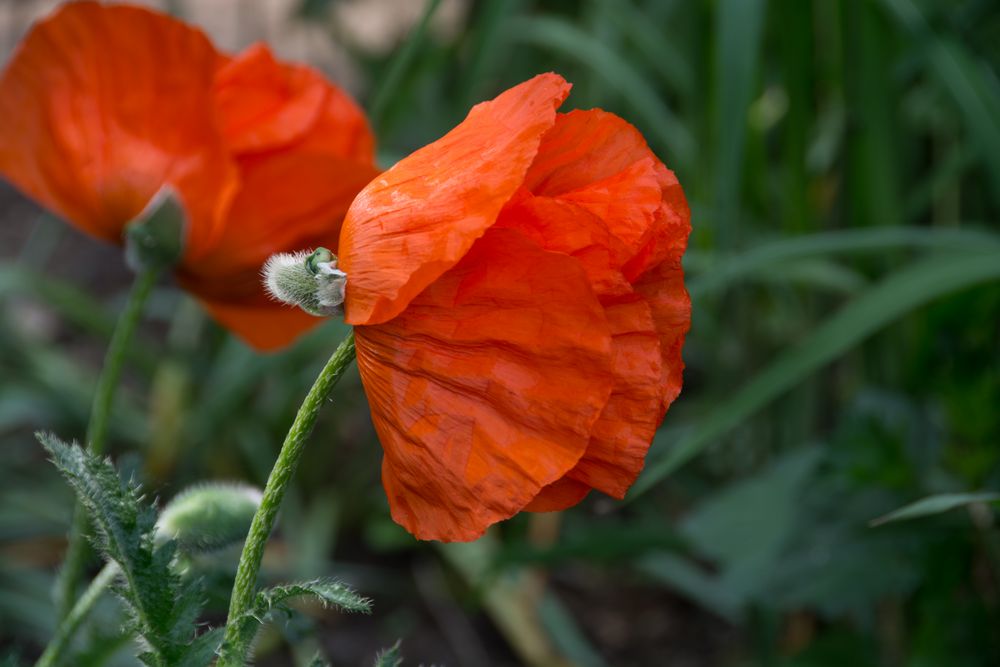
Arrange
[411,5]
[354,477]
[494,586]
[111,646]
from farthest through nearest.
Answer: [411,5], [354,477], [494,586], [111,646]

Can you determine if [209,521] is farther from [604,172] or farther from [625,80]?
[625,80]

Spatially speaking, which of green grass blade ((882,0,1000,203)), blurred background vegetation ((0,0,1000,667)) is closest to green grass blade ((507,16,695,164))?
blurred background vegetation ((0,0,1000,667))

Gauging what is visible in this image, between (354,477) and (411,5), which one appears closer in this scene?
(354,477)

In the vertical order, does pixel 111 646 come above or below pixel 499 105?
below

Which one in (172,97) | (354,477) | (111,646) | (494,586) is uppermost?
(172,97)

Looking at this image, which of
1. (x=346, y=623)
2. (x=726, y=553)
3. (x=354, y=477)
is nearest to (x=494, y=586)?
(x=346, y=623)

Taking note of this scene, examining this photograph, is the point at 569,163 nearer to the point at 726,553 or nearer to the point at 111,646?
the point at 111,646

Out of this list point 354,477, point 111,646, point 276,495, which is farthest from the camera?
point 354,477
